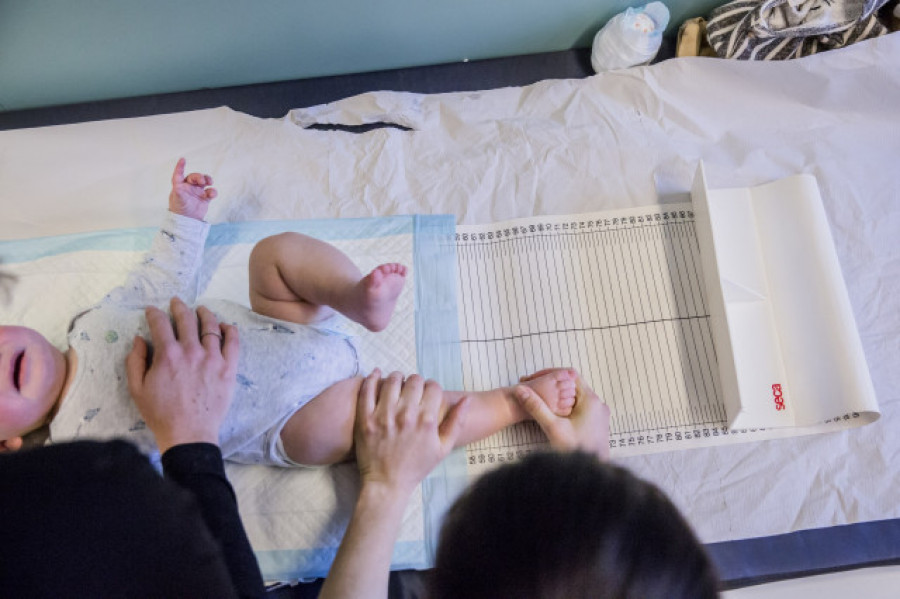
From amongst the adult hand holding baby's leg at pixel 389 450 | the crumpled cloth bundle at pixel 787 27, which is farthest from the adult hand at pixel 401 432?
the crumpled cloth bundle at pixel 787 27

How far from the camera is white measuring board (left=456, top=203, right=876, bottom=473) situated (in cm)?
77

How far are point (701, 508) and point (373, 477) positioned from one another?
0.40 m

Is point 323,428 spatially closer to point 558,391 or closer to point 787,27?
point 558,391

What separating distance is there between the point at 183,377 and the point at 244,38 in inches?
21.9

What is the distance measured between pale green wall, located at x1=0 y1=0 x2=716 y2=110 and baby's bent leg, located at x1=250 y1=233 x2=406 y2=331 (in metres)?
0.38

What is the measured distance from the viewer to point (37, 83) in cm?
95

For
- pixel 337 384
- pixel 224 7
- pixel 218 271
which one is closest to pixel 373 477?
pixel 337 384

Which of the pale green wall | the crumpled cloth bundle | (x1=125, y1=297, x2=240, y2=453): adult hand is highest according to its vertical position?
the pale green wall

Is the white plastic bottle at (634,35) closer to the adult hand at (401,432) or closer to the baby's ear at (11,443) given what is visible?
the adult hand at (401,432)

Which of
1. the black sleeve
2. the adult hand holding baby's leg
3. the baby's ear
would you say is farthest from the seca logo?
the baby's ear

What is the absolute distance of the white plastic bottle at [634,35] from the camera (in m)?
0.91

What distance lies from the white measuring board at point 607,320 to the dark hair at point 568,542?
39 centimetres

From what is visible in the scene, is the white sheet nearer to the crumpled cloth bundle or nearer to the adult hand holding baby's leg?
the crumpled cloth bundle

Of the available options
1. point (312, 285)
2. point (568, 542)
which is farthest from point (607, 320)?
point (568, 542)
